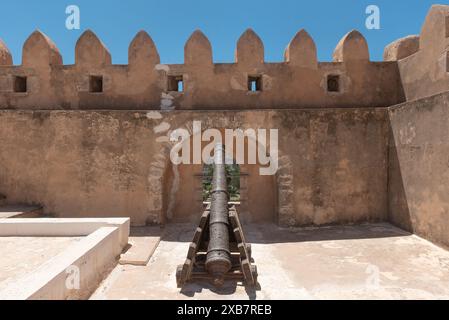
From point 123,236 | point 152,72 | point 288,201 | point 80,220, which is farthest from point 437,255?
point 152,72

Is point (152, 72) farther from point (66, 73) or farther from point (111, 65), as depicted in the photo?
point (66, 73)

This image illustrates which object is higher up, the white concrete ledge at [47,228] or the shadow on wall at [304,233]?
the white concrete ledge at [47,228]

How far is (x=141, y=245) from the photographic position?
612 centimetres

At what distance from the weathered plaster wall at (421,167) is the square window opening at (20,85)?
8.98 meters

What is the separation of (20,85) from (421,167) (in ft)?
31.3

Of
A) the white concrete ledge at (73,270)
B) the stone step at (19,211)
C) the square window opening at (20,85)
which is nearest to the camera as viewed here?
the white concrete ledge at (73,270)

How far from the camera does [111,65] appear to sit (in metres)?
8.20

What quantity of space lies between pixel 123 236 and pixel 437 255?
5336mm

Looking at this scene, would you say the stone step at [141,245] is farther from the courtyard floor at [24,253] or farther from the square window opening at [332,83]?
the square window opening at [332,83]

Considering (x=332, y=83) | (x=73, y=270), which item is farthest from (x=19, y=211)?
(x=332, y=83)

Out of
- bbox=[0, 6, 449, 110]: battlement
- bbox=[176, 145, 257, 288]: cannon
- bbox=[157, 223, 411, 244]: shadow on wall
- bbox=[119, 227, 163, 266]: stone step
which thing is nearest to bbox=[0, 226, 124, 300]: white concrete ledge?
bbox=[119, 227, 163, 266]: stone step

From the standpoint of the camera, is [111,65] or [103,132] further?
[111,65]

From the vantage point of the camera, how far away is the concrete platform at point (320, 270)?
4.26 meters

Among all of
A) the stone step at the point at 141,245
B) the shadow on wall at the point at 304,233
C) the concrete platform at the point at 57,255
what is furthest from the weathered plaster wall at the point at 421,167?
the concrete platform at the point at 57,255
